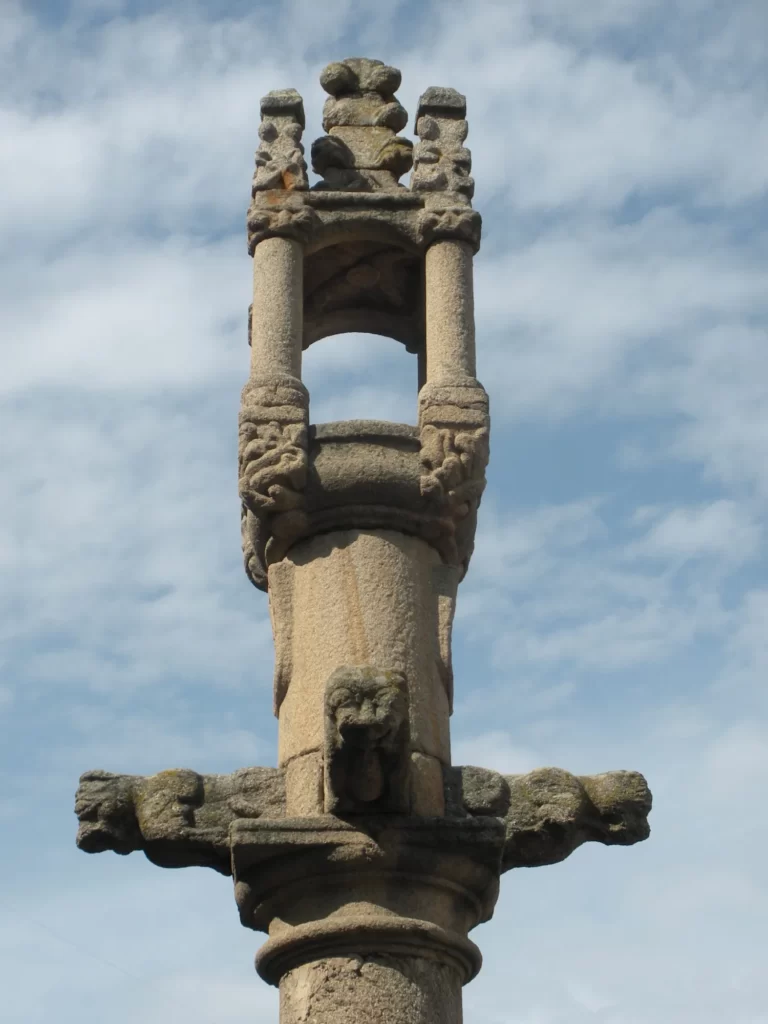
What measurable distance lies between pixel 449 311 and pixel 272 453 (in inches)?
53.8

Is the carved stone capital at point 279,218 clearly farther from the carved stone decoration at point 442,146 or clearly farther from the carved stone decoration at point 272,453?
the carved stone decoration at point 272,453

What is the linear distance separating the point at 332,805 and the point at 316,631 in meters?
1.00

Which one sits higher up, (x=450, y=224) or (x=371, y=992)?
(x=450, y=224)

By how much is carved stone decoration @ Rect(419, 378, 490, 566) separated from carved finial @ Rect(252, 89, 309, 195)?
1648 millimetres

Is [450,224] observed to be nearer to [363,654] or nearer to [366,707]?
[363,654]

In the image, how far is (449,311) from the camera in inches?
398

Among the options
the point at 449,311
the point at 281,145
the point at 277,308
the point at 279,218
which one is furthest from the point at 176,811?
the point at 281,145

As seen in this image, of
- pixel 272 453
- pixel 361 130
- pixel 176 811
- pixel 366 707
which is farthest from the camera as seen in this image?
pixel 361 130

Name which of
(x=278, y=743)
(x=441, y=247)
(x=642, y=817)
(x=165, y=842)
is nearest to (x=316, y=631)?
(x=278, y=743)

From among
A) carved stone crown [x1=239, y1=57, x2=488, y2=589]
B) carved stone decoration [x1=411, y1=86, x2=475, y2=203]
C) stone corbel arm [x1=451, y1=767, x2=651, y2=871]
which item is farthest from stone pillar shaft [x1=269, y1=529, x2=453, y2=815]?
carved stone decoration [x1=411, y1=86, x2=475, y2=203]

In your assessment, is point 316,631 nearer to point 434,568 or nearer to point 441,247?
point 434,568

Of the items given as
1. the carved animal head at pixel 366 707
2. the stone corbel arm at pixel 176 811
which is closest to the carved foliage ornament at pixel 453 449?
the carved animal head at pixel 366 707

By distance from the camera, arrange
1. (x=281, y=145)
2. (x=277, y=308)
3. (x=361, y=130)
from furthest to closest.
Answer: (x=361, y=130)
(x=281, y=145)
(x=277, y=308)

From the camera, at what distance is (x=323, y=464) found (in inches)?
370
